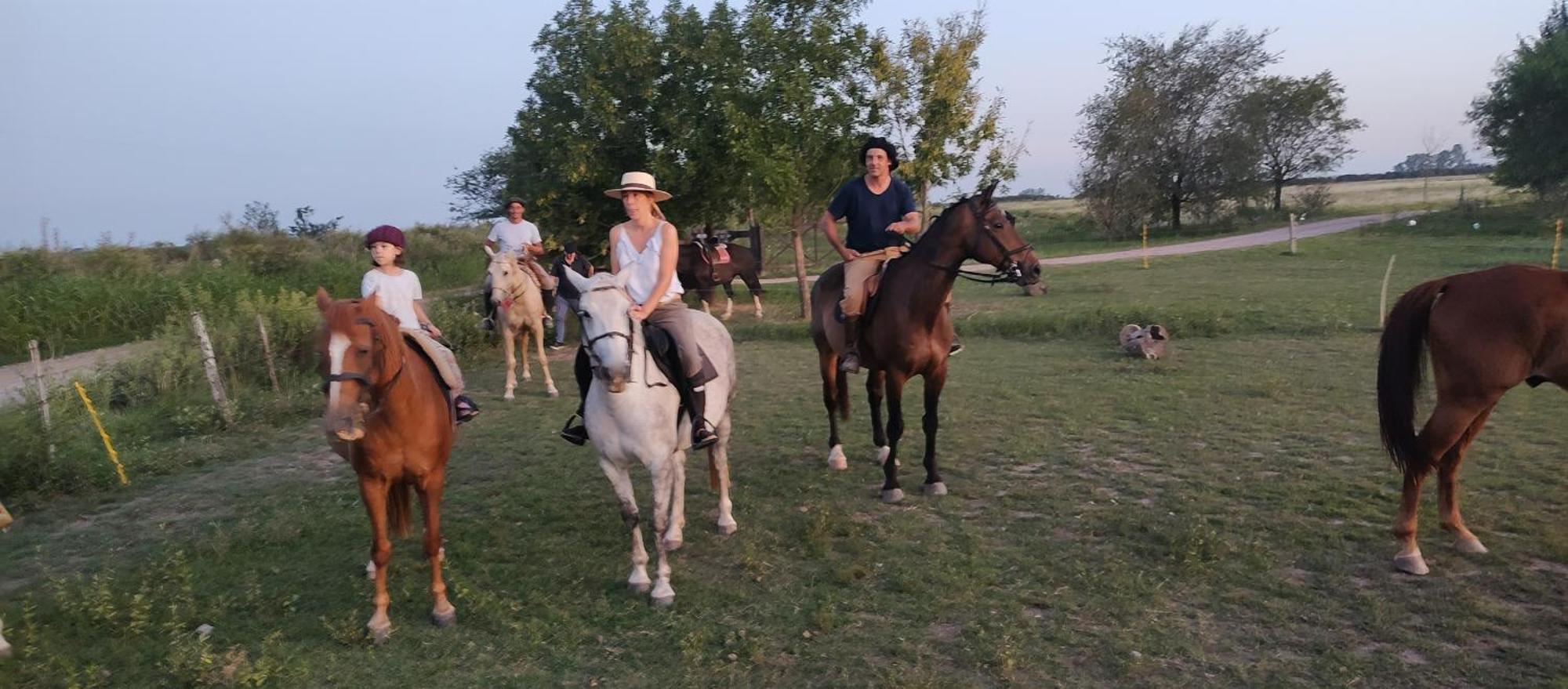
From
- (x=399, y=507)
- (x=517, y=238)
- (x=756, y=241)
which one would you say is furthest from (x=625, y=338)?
(x=756, y=241)

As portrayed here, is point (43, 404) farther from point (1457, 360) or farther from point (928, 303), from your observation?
point (1457, 360)

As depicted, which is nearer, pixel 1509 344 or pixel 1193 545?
pixel 1509 344

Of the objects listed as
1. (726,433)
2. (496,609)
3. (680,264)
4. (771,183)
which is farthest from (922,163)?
(496,609)

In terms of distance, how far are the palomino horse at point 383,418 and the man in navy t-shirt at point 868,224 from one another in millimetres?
3013

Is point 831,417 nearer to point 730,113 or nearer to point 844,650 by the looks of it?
point 844,650

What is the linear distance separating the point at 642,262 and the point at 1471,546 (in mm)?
4881

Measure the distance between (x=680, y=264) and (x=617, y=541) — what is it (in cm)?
1304

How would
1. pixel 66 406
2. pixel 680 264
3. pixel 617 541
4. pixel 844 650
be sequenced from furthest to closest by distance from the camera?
pixel 680 264 < pixel 66 406 < pixel 617 541 < pixel 844 650

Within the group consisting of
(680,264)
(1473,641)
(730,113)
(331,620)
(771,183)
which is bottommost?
(1473,641)

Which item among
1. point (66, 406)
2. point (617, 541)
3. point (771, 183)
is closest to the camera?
point (617, 541)

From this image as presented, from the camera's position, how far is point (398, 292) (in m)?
5.15

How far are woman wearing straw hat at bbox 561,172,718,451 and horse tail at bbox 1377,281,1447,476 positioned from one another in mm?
3847

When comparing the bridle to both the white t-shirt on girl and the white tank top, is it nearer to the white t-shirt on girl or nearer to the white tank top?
the white tank top

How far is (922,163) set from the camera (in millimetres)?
15258
